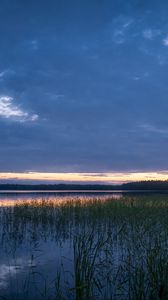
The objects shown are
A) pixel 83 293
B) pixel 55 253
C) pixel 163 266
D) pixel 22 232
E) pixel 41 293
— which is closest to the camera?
pixel 83 293

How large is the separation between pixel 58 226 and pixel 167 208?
631 cm

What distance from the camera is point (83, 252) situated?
21.1ft

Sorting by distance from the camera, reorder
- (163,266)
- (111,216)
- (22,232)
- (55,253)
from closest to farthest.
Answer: (163,266) → (55,253) → (22,232) → (111,216)

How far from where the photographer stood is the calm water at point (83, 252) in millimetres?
6547

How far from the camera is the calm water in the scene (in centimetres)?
655

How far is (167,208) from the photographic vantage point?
64.1 feet

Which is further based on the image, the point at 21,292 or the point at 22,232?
the point at 22,232

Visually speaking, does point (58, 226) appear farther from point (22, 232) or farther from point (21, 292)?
point (21, 292)

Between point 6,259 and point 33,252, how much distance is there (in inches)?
56.8

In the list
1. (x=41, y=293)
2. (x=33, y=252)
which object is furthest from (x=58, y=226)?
(x=41, y=293)

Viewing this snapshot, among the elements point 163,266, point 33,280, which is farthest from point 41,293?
point 163,266

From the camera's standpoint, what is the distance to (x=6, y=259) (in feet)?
37.0

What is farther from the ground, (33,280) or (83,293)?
(83,293)

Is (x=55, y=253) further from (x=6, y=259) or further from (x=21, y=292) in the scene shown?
(x=21, y=292)
